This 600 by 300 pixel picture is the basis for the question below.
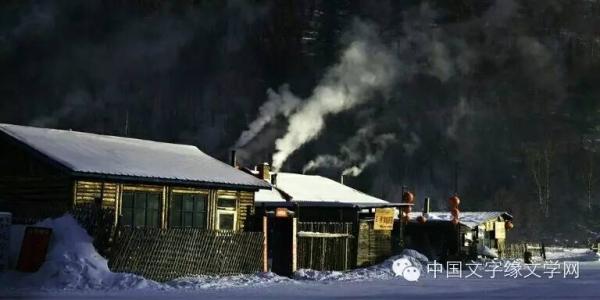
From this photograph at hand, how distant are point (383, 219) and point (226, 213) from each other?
7.84 m

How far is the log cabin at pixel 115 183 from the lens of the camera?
1032 inches

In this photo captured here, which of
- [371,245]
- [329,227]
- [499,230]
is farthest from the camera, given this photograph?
[499,230]

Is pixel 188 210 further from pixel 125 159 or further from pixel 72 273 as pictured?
pixel 72 273

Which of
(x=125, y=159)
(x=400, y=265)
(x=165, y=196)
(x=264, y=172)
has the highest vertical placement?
(x=264, y=172)

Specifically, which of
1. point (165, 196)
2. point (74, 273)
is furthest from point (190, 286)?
point (165, 196)

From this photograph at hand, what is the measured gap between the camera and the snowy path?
61.9ft

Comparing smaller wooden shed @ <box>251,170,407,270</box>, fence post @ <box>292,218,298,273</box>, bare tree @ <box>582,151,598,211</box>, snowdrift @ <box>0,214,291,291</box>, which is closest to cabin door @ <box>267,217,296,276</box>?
fence post @ <box>292,218,298,273</box>

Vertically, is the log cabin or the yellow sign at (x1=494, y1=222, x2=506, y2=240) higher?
the log cabin

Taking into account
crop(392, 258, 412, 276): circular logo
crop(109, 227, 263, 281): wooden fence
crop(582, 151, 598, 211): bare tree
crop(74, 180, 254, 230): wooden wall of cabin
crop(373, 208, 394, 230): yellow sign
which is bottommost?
crop(392, 258, 412, 276): circular logo

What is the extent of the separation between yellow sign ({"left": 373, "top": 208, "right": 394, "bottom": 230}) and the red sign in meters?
16.6

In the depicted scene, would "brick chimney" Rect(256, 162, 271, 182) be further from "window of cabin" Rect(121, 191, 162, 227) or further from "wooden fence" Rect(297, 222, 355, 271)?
"window of cabin" Rect(121, 191, 162, 227)

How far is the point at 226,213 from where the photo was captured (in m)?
31.5

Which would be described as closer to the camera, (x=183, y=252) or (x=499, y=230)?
(x=183, y=252)

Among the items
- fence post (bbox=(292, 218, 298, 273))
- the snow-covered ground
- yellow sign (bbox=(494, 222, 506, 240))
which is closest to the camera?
the snow-covered ground
